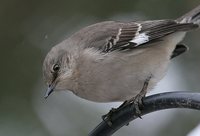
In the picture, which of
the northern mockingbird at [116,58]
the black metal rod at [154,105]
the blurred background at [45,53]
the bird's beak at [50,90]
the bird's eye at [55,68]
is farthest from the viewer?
the blurred background at [45,53]

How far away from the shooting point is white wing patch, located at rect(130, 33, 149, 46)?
16.8 feet

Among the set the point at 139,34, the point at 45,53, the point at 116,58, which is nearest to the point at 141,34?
the point at 139,34

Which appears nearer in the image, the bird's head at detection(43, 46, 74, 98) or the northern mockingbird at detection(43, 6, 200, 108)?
the northern mockingbird at detection(43, 6, 200, 108)

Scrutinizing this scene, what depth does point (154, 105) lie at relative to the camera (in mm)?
3770

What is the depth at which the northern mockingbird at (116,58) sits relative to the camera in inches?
188

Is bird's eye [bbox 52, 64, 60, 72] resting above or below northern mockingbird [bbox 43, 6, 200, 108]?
above

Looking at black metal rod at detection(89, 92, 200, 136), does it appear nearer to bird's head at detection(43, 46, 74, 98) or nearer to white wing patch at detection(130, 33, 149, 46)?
bird's head at detection(43, 46, 74, 98)

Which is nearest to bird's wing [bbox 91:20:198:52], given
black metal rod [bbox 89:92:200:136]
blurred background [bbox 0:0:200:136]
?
black metal rod [bbox 89:92:200:136]

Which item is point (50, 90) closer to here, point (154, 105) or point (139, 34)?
point (139, 34)

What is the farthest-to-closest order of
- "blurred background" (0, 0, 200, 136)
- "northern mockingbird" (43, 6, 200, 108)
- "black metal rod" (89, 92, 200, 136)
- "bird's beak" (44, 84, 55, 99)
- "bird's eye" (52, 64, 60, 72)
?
"blurred background" (0, 0, 200, 136) < "bird's eye" (52, 64, 60, 72) < "bird's beak" (44, 84, 55, 99) < "northern mockingbird" (43, 6, 200, 108) < "black metal rod" (89, 92, 200, 136)

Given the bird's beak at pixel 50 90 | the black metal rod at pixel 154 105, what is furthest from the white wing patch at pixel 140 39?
the black metal rod at pixel 154 105

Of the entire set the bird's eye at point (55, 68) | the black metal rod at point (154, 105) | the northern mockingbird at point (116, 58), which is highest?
the bird's eye at point (55, 68)

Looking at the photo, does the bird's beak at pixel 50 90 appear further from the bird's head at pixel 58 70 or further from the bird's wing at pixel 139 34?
the bird's wing at pixel 139 34

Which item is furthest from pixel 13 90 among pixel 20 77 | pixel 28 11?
pixel 28 11
